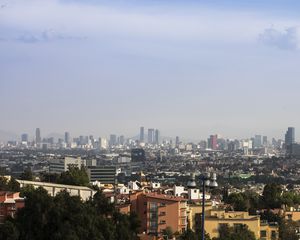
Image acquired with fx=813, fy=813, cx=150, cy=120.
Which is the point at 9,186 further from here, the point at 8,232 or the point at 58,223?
the point at 8,232

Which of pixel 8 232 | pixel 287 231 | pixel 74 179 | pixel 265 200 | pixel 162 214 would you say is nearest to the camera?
pixel 8 232

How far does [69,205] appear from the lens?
2291cm

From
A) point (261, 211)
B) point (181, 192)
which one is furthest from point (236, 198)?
point (181, 192)

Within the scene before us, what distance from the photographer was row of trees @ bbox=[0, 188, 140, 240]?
2150cm

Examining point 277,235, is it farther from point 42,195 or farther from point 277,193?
point 42,195

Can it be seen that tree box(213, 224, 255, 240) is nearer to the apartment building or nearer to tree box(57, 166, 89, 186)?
the apartment building

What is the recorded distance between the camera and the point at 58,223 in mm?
22312

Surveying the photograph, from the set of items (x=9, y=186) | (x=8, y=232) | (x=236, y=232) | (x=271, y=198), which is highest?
(x=9, y=186)

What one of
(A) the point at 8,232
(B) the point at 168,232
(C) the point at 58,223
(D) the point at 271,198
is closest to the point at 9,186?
(B) the point at 168,232

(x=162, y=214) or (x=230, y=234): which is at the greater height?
(x=162, y=214)

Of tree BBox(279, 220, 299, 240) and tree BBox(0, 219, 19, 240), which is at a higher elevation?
tree BBox(0, 219, 19, 240)

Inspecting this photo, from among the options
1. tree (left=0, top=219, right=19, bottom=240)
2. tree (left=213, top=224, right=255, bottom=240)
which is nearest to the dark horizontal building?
tree (left=213, top=224, right=255, bottom=240)

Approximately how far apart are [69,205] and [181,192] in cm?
2510

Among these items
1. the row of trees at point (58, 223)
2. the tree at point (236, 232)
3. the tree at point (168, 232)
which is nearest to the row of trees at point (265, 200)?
the tree at point (168, 232)
